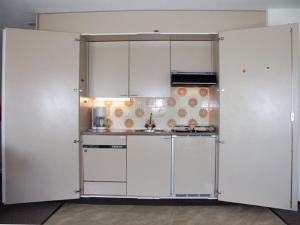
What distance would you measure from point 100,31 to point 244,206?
2.89 metres

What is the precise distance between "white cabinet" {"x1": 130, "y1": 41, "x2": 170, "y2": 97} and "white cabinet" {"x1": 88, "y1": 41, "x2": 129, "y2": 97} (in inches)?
4.4

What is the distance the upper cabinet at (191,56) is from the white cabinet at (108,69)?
2.24 ft

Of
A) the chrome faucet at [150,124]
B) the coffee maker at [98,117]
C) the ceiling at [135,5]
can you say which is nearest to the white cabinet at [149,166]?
the chrome faucet at [150,124]

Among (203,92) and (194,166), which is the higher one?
(203,92)

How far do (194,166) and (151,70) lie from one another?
142cm

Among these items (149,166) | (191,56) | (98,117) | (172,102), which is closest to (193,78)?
(191,56)

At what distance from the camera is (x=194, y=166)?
3133 mm

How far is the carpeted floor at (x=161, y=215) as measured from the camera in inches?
107

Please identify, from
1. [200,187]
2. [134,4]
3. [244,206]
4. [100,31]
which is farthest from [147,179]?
[134,4]

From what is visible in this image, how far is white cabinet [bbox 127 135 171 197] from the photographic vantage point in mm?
3146

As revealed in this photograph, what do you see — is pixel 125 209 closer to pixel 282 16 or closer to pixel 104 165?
pixel 104 165

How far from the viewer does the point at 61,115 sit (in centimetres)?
306

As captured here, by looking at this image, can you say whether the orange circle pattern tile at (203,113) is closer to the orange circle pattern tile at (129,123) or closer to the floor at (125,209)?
the orange circle pattern tile at (129,123)

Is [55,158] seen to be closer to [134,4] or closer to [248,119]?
[134,4]
